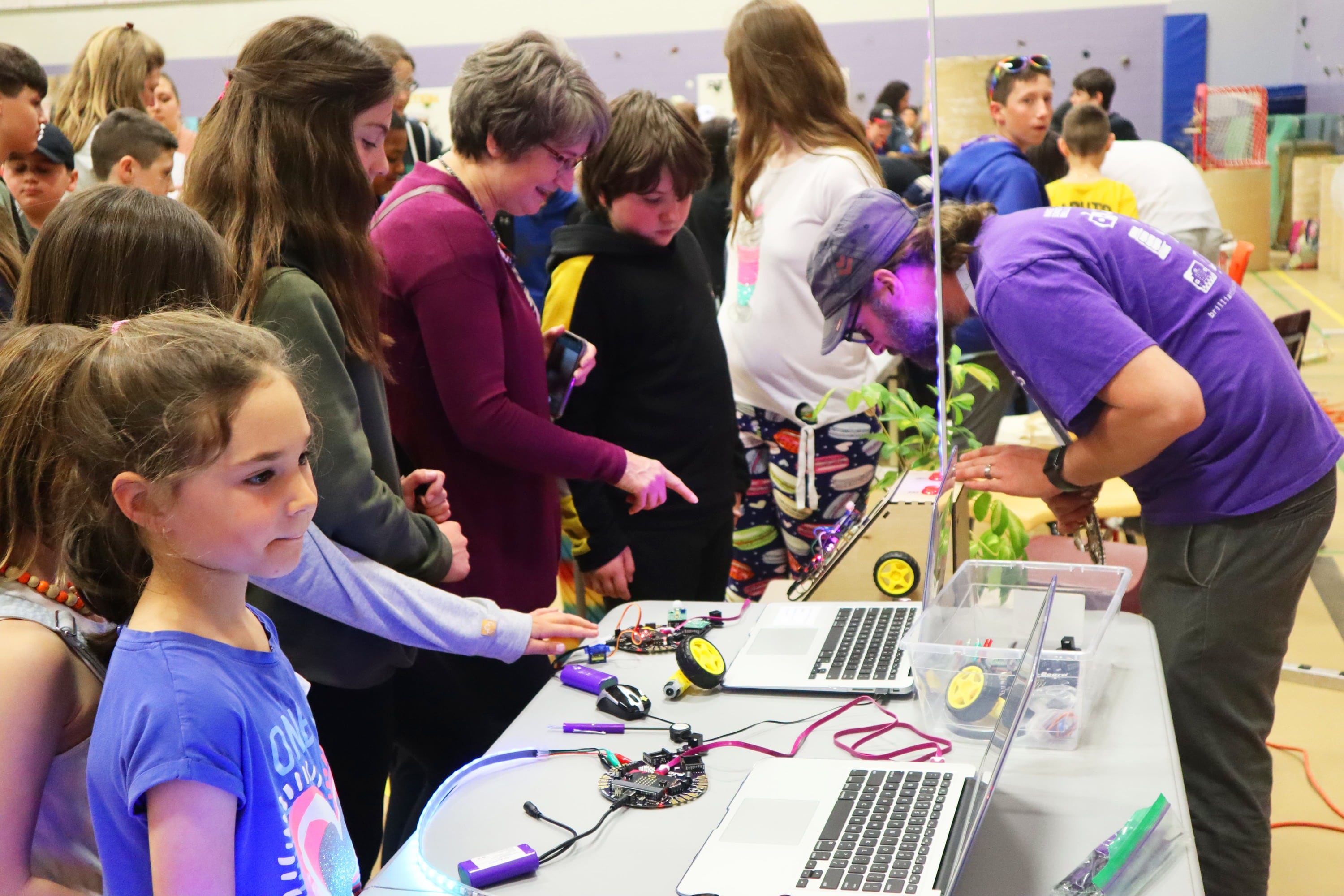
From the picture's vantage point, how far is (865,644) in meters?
1.57

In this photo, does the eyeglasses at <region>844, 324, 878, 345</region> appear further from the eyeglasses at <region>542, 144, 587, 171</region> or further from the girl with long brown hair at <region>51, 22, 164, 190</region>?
the girl with long brown hair at <region>51, 22, 164, 190</region>

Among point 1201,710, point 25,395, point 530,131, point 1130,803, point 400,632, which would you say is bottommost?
point 1201,710

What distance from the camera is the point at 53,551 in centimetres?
98

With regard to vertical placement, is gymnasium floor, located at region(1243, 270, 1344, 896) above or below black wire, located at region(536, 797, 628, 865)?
below

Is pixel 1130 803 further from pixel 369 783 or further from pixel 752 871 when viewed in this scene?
pixel 369 783

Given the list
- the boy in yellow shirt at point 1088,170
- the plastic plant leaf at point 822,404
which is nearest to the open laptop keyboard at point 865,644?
the plastic plant leaf at point 822,404

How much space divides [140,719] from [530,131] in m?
1.05

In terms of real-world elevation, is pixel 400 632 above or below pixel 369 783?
above

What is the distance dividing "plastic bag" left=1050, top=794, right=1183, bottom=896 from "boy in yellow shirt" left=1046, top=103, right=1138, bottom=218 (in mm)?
2863

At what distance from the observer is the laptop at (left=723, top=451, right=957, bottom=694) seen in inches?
57.6

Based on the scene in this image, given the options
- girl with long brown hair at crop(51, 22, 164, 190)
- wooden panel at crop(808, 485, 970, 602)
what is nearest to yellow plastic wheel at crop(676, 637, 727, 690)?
wooden panel at crop(808, 485, 970, 602)

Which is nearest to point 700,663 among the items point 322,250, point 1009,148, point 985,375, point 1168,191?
point 322,250

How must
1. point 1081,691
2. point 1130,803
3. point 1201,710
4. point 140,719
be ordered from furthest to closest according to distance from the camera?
point 1201,710
point 1081,691
point 1130,803
point 140,719

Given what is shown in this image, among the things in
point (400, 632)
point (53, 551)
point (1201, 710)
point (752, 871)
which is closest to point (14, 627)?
point (53, 551)
